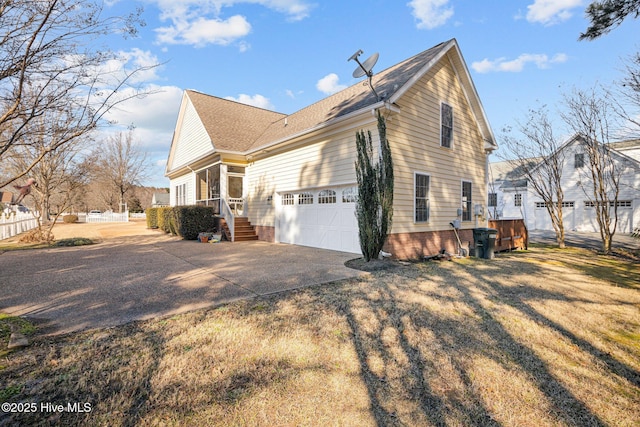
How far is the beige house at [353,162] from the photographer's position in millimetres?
8781

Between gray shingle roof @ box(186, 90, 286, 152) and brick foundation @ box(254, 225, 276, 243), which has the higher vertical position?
gray shingle roof @ box(186, 90, 286, 152)

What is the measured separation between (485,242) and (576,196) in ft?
56.3

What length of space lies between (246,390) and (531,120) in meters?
15.7

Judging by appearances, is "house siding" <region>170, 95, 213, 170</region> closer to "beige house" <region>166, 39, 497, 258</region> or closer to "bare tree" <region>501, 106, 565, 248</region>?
"beige house" <region>166, 39, 497, 258</region>

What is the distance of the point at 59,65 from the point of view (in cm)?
360

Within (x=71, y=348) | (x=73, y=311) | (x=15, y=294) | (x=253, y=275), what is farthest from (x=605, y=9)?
(x=15, y=294)

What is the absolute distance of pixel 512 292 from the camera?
536 cm

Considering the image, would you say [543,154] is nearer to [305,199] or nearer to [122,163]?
[305,199]

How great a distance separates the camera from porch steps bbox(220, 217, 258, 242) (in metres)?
12.8

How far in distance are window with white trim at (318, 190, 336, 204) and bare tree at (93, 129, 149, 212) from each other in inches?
1254

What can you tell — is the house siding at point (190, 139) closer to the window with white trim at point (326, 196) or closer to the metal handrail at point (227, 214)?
the metal handrail at point (227, 214)

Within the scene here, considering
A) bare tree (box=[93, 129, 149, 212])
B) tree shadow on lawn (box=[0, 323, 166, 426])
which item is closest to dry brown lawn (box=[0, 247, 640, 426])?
tree shadow on lawn (box=[0, 323, 166, 426])

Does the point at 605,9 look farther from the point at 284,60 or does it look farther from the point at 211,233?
the point at 211,233

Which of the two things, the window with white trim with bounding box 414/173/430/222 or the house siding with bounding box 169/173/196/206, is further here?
the house siding with bounding box 169/173/196/206
